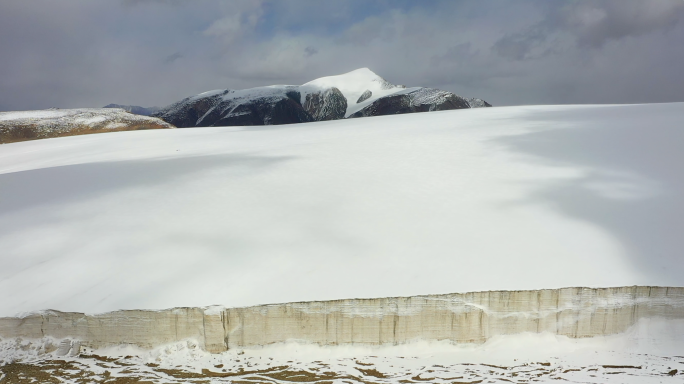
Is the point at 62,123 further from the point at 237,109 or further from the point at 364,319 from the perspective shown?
the point at 237,109

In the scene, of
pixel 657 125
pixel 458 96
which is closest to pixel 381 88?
pixel 458 96

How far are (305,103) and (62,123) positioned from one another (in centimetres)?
9395

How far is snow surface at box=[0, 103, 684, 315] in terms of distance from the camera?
13.2 feet

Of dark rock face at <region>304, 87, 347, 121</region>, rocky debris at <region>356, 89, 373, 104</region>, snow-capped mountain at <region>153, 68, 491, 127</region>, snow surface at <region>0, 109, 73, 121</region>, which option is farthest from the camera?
rocky debris at <region>356, 89, 373, 104</region>

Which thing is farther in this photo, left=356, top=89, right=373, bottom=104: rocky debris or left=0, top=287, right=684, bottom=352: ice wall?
left=356, top=89, right=373, bottom=104: rocky debris

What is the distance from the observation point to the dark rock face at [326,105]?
111m

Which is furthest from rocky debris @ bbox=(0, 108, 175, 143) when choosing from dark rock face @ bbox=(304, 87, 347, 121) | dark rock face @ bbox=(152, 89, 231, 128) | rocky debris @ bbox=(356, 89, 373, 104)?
rocky debris @ bbox=(356, 89, 373, 104)

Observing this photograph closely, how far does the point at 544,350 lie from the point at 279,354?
7.87 feet

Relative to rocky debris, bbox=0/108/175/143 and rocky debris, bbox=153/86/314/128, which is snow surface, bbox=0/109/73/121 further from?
rocky debris, bbox=153/86/314/128

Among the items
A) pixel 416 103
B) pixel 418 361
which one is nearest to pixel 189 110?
pixel 416 103

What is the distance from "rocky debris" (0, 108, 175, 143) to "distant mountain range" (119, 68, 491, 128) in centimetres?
7048

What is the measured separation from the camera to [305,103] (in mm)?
113250

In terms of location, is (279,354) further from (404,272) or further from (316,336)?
(404,272)

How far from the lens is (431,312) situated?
3.87 meters
